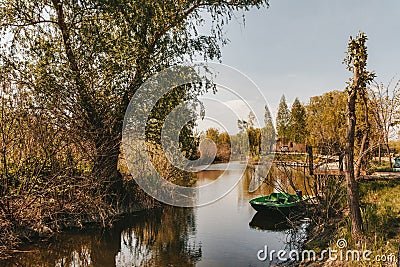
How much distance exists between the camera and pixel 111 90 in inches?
466

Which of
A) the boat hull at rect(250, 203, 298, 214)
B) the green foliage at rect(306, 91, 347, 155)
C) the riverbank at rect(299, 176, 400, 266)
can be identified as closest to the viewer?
the riverbank at rect(299, 176, 400, 266)

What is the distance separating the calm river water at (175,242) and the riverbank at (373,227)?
1035 millimetres

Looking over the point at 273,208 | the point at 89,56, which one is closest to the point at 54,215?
the point at 89,56

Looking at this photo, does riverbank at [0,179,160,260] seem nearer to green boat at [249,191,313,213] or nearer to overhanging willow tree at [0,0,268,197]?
overhanging willow tree at [0,0,268,197]

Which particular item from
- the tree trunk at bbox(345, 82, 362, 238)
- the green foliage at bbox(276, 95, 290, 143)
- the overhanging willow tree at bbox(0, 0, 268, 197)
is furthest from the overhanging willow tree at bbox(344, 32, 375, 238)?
the green foliage at bbox(276, 95, 290, 143)

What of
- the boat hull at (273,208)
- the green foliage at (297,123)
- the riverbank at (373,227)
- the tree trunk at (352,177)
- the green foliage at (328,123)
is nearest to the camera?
the riverbank at (373,227)

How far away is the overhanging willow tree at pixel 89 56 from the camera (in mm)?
11047

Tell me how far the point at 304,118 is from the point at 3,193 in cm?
3629

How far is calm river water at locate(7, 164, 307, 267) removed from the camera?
28.1 feet

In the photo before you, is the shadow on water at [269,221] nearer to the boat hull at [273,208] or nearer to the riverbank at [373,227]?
the boat hull at [273,208]

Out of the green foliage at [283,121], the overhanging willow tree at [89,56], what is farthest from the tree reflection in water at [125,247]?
the green foliage at [283,121]

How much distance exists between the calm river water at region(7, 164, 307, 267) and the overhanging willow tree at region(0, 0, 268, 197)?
1.79 meters

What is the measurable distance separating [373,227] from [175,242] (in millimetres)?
5047

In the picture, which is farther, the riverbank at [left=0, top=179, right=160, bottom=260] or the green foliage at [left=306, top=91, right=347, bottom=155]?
the green foliage at [left=306, top=91, right=347, bottom=155]
